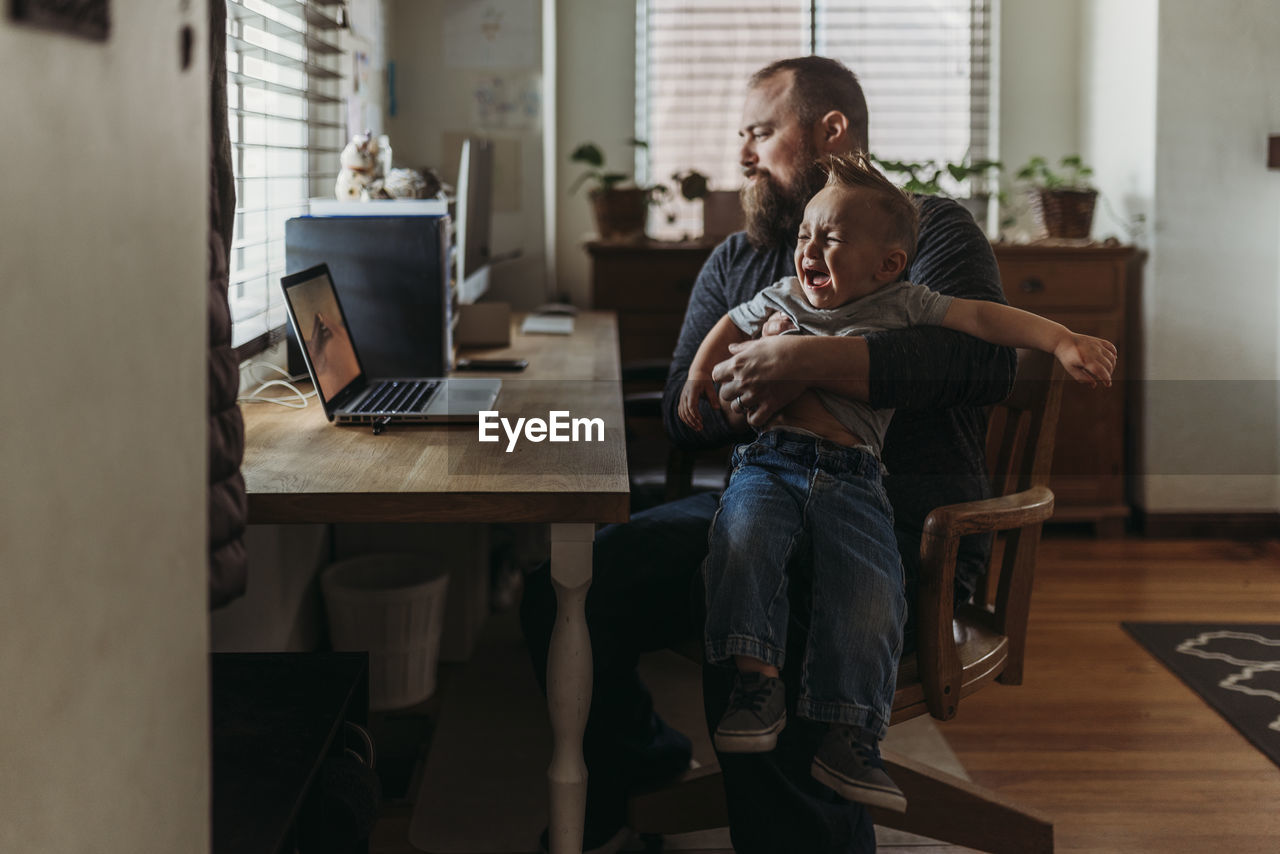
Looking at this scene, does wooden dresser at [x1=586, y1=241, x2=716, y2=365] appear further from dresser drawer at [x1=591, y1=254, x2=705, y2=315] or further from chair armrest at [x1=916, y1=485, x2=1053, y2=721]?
chair armrest at [x1=916, y1=485, x2=1053, y2=721]

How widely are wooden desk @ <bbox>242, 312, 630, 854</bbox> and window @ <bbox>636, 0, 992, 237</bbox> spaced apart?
2487mm

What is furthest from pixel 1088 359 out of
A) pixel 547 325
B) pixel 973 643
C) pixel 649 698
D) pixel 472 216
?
pixel 547 325

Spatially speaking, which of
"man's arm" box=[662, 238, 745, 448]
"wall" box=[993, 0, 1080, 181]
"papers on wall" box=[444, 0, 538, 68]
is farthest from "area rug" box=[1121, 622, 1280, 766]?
"papers on wall" box=[444, 0, 538, 68]

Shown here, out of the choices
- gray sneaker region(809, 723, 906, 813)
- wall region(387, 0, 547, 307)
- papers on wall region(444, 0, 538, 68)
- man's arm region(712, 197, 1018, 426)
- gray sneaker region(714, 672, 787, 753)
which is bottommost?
gray sneaker region(809, 723, 906, 813)

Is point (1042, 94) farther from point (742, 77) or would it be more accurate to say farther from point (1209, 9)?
point (742, 77)

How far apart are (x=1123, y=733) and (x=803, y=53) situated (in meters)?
2.61

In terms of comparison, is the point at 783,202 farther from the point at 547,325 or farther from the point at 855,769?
the point at 547,325

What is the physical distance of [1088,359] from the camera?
1342 millimetres

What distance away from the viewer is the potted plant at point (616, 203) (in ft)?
11.8

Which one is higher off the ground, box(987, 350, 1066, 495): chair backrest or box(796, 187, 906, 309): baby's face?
box(796, 187, 906, 309): baby's face

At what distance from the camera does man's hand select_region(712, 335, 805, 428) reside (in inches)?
57.9

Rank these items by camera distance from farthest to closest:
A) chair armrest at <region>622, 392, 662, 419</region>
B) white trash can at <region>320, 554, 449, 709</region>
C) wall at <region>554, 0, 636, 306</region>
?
wall at <region>554, 0, 636, 306</region>, white trash can at <region>320, 554, 449, 709</region>, chair armrest at <region>622, 392, 662, 419</region>

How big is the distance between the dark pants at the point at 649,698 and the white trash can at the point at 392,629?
26.8 inches

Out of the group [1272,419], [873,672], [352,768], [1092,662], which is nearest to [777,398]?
[873,672]
